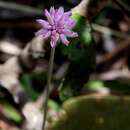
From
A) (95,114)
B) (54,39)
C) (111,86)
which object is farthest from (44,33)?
(111,86)

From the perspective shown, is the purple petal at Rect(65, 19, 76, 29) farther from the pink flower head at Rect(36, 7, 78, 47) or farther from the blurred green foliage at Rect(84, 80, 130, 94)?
the blurred green foliage at Rect(84, 80, 130, 94)

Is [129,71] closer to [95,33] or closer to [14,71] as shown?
[95,33]

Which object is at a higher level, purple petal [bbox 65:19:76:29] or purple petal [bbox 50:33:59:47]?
purple petal [bbox 65:19:76:29]

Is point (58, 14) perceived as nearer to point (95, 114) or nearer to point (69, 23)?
point (69, 23)

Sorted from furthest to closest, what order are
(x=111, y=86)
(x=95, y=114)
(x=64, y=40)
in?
(x=111, y=86) → (x=95, y=114) → (x=64, y=40)

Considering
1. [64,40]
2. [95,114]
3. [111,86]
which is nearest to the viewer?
[64,40]

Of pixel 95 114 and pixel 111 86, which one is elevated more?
pixel 111 86

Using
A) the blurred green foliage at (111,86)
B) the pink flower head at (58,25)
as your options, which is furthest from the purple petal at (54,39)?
the blurred green foliage at (111,86)

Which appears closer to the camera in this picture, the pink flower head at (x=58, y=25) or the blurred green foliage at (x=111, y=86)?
the pink flower head at (x=58, y=25)

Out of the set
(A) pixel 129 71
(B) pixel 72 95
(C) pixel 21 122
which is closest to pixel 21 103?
(C) pixel 21 122

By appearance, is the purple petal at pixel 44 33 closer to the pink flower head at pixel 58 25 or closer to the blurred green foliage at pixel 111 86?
the pink flower head at pixel 58 25

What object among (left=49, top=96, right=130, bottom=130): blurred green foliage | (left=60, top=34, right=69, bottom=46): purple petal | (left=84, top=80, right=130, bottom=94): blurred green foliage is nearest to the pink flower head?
(left=60, top=34, right=69, bottom=46): purple petal
